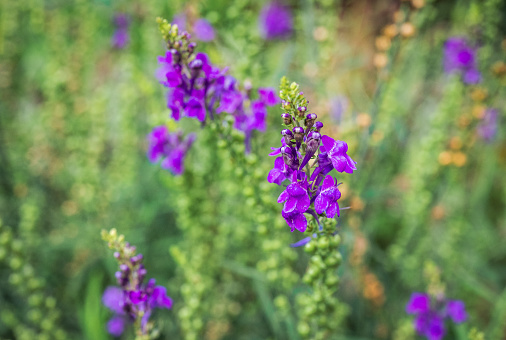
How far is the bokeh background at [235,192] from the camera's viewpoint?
1.80 metres

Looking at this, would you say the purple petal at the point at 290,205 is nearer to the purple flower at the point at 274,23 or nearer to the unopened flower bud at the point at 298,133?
the unopened flower bud at the point at 298,133

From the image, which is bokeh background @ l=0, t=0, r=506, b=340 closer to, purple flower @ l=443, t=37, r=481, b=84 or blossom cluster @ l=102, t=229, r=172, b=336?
purple flower @ l=443, t=37, r=481, b=84

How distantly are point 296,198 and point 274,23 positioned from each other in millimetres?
2248

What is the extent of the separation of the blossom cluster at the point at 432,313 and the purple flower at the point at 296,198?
98cm

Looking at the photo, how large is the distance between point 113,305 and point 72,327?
543mm

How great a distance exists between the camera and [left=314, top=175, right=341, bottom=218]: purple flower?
1.00 meters

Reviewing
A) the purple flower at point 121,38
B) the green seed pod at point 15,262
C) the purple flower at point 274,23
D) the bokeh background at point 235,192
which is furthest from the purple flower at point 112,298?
the purple flower at point 274,23

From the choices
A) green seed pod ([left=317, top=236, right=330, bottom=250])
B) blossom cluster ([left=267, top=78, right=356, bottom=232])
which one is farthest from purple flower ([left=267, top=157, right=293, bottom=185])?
green seed pod ([left=317, top=236, right=330, bottom=250])

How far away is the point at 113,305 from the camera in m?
1.96

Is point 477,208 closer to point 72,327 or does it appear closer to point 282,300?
point 282,300

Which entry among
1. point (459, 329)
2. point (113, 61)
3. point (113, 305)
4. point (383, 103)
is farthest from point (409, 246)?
point (113, 61)

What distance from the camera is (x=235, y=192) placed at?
1.88 metres

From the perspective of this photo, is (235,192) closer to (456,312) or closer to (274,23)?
(456,312)

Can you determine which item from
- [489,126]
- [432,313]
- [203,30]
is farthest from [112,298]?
[489,126]
